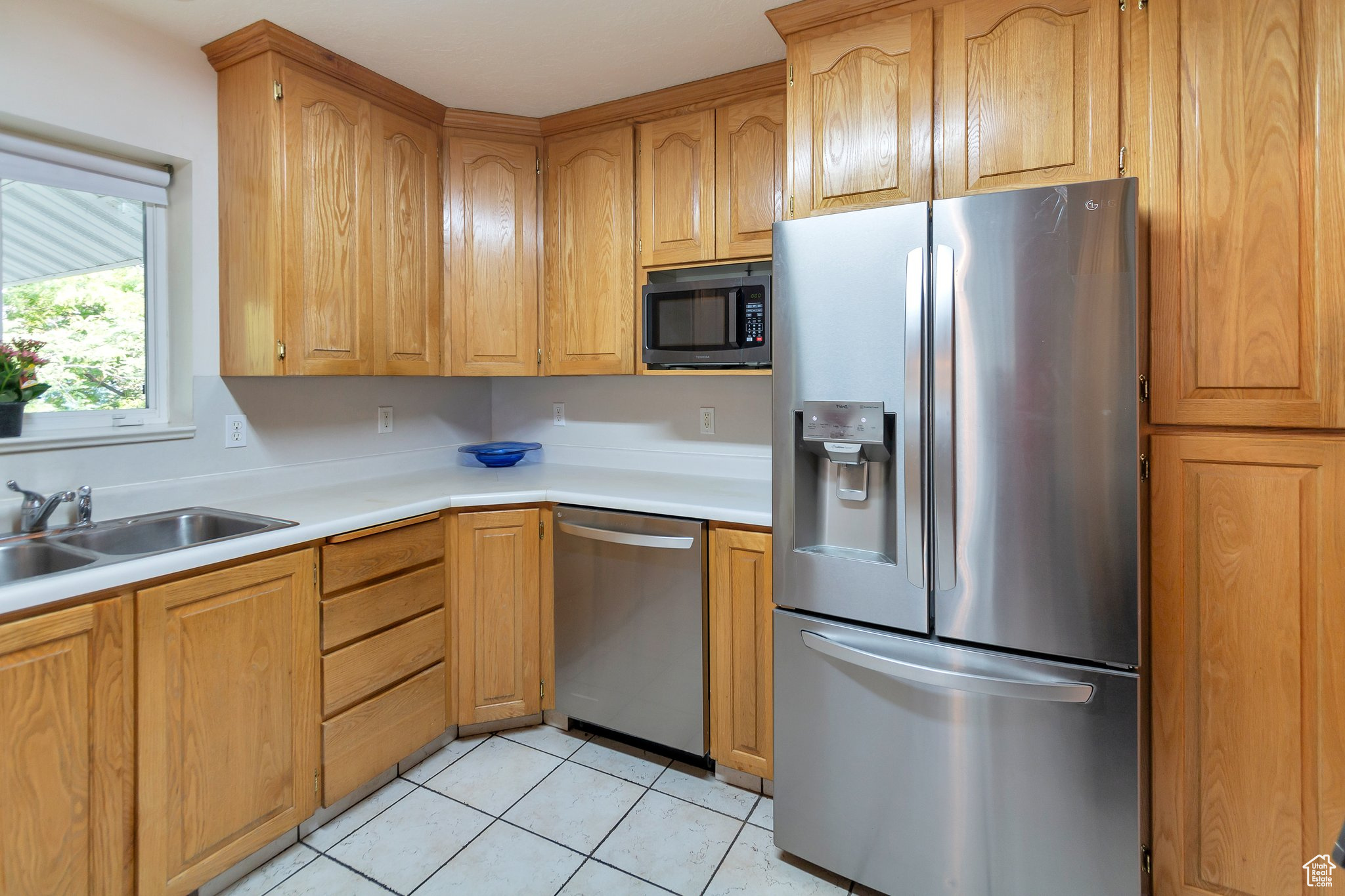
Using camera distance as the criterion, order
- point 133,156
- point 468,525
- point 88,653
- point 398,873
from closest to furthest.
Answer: point 88,653 → point 398,873 → point 133,156 → point 468,525

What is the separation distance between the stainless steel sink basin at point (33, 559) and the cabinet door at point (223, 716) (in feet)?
1.09

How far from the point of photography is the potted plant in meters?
1.71

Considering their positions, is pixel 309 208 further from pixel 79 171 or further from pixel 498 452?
pixel 498 452

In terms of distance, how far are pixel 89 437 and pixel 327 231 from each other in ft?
2.96

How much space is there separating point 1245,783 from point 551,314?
2493 mm

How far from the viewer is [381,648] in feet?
6.60

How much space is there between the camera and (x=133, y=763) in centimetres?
144

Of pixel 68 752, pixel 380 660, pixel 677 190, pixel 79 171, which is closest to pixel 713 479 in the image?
pixel 677 190

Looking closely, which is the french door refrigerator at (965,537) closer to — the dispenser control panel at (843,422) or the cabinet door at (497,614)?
the dispenser control panel at (843,422)

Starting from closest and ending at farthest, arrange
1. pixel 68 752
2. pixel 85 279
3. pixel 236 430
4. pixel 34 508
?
pixel 68 752 → pixel 34 508 → pixel 85 279 → pixel 236 430

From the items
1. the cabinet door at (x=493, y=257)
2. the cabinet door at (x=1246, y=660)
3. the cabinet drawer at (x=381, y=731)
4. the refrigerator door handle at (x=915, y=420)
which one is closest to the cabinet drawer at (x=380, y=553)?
the cabinet drawer at (x=381, y=731)

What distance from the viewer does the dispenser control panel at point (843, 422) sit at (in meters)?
1.52

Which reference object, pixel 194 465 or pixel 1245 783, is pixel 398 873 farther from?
pixel 1245 783

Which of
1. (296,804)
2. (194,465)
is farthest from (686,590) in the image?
(194,465)
